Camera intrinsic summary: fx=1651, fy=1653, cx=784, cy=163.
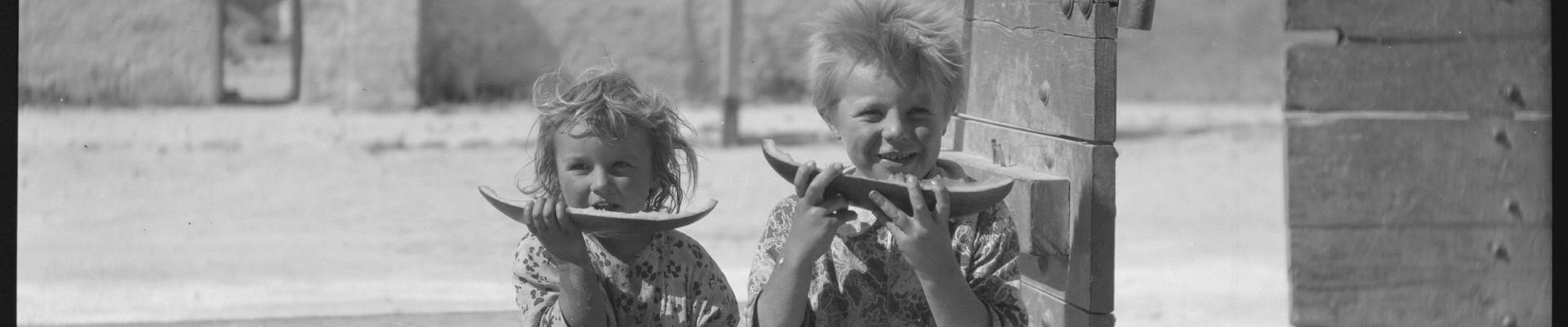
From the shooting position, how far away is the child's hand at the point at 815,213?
8.53 feet

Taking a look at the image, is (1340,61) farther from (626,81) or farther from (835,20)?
(626,81)

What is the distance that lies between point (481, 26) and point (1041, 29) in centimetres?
1125

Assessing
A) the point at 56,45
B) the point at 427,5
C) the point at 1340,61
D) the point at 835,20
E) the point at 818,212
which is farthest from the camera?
the point at 427,5

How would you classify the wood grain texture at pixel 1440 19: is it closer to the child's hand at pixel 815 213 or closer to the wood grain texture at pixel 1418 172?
the wood grain texture at pixel 1418 172

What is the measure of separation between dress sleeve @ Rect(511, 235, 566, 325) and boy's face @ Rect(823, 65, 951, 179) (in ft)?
1.86

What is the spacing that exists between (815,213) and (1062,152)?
0.72 metres

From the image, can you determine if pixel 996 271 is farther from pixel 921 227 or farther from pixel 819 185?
pixel 819 185

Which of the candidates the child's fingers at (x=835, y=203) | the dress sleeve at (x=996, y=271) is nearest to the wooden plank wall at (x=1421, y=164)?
the dress sleeve at (x=996, y=271)

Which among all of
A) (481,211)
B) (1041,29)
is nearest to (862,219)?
(1041,29)

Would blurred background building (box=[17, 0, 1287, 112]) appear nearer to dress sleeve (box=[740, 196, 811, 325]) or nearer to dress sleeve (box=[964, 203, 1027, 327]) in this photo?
dress sleeve (box=[740, 196, 811, 325])

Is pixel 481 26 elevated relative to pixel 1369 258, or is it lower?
elevated

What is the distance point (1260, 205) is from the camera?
34.4ft

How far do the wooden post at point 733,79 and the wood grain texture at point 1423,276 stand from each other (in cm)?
885

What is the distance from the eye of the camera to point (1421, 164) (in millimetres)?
3314
